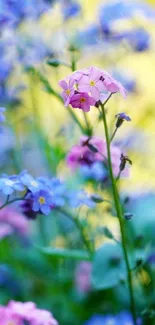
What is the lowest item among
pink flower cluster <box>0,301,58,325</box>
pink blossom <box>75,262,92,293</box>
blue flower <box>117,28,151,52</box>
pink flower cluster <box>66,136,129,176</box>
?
pink blossom <box>75,262,92,293</box>

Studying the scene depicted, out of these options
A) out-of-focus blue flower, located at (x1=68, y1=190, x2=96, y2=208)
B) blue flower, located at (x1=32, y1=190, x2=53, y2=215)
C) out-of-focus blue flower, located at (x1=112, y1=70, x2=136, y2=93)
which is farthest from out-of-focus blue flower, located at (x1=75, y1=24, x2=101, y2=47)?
blue flower, located at (x1=32, y1=190, x2=53, y2=215)

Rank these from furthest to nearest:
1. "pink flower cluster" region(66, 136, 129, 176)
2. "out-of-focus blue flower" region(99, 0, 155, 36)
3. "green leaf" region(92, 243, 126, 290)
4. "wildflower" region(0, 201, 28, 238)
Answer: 1. "wildflower" region(0, 201, 28, 238)
2. "out-of-focus blue flower" region(99, 0, 155, 36)
3. "green leaf" region(92, 243, 126, 290)
4. "pink flower cluster" region(66, 136, 129, 176)

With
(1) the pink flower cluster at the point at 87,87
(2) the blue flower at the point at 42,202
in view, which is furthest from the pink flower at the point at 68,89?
(2) the blue flower at the point at 42,202

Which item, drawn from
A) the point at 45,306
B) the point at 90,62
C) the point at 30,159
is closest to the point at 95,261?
the point at 45,306

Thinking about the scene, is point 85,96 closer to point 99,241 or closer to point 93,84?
point 93,84

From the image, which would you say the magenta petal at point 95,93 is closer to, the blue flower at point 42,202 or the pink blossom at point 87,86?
the pink blossom at point 87,86

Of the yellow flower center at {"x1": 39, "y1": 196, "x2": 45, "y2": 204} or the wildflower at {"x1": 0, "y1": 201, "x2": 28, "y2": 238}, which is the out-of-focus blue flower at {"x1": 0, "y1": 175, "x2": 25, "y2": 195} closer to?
the yellow flower center at {"x1": 39, "y1": 196, "x2": 45, "y2": 204}
